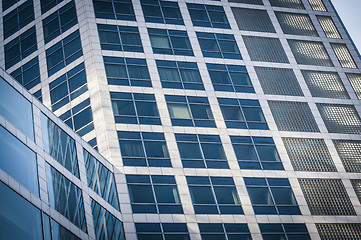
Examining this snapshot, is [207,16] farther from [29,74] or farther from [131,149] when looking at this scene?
[131,149]

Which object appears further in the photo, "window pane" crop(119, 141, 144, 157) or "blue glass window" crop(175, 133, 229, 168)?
"blue glass window" crop(175, 133, 229, 168)

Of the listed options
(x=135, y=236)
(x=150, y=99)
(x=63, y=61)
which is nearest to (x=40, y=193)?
(x=135, y=236)

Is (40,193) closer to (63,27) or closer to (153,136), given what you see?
(153,136)

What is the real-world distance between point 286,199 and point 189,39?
65.5 ft

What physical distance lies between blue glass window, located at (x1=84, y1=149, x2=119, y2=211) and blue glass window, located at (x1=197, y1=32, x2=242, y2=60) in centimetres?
1985

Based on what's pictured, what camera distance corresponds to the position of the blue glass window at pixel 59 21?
183 ft

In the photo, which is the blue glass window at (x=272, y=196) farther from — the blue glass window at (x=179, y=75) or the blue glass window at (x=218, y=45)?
the blue glass window at (x=218, y=45)

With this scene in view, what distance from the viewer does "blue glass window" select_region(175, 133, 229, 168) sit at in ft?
150

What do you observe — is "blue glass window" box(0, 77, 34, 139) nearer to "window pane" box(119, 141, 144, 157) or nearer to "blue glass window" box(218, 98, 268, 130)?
"window pane" box(119, 141, 144, 157)

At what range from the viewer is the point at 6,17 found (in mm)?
62188

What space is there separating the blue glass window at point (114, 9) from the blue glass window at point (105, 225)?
958 inches

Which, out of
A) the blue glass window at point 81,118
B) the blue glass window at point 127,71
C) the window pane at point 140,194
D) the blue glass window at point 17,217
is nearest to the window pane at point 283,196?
the window pane at point 140,194

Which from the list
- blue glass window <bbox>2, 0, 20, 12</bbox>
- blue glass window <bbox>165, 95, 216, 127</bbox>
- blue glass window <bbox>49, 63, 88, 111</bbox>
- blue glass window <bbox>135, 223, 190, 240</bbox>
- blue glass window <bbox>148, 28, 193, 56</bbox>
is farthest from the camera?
blue glass window <bbox>2, 0, 20, 12</bbox>

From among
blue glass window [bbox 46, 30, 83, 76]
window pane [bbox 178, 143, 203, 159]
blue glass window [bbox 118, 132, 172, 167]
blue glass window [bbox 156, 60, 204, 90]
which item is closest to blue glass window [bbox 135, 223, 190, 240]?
blue glass window [bbox 118, 132, 172, 167]
